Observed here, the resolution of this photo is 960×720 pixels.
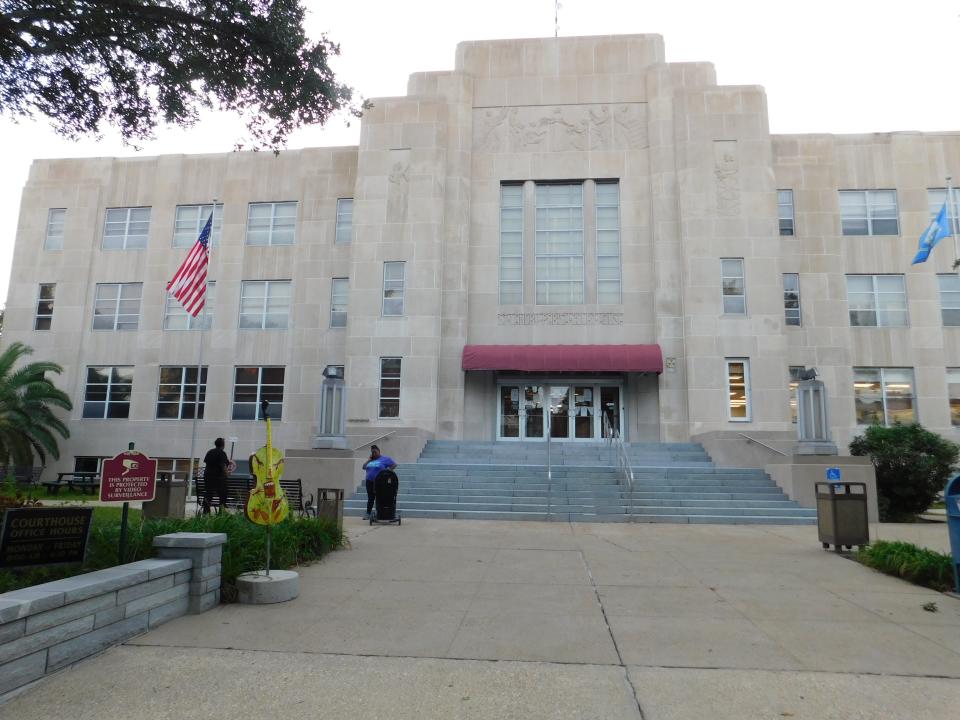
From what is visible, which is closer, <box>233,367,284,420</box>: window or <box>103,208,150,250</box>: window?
<box>233,367,284,420</box>: window

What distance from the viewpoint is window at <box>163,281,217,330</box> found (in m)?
26.8

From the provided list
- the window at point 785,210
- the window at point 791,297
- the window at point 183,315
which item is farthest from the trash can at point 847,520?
the window at point 183,315

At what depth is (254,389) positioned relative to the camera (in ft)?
85.8

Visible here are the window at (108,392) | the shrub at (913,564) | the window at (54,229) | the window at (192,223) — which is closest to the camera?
the shrub at (913,564)

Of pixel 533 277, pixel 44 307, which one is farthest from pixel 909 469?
pixel 44 307

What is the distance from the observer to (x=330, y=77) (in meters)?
11.6

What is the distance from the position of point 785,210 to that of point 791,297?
12.0 ft

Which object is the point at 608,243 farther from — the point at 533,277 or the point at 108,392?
the point at 108,392

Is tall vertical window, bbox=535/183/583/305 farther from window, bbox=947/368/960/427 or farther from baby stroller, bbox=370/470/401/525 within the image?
window, bbox=947/368/960/427

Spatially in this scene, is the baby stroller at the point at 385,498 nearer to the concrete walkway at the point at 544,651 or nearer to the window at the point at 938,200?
the concrete walkway at the point at 544,651

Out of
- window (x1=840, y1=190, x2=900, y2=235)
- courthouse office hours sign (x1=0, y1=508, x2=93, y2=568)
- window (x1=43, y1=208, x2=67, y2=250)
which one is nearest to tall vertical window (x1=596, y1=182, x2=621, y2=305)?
window (x1=840, y1=190, x2=900, y2=235)

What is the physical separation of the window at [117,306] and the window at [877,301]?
97.6 ft

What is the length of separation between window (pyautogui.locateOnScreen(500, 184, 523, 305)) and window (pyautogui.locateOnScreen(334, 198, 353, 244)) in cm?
654

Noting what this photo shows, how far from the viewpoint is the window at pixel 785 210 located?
2534cm
